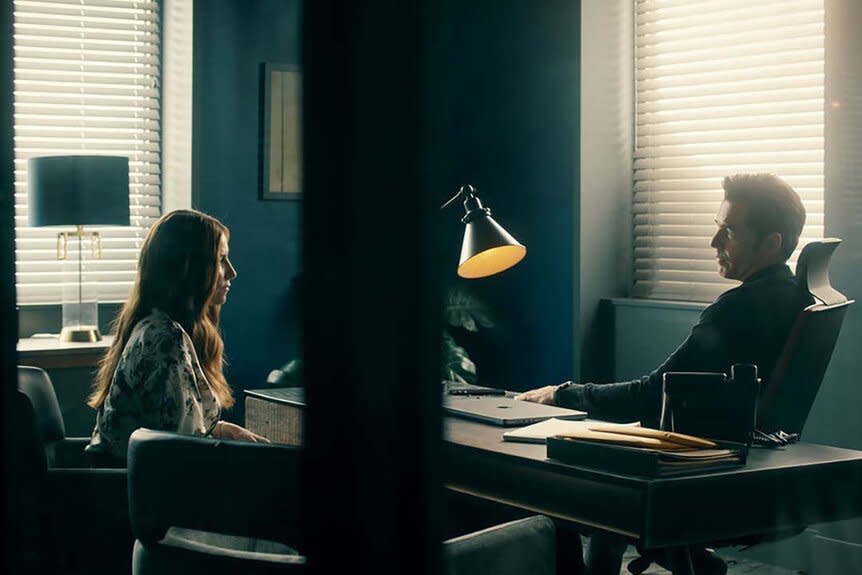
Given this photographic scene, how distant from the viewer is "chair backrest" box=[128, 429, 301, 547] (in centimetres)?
177

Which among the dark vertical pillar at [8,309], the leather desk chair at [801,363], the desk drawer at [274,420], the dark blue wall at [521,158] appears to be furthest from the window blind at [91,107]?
the dark vertical pillar at [8,309]

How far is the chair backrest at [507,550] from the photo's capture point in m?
1.65

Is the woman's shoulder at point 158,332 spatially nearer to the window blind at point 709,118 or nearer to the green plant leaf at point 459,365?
the green plant leaf at point 459,365

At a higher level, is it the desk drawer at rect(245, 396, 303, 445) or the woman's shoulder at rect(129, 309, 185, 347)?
the woman's shoulder at rect(129, 309, 185, 347)

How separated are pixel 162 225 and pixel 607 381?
247 centimetres

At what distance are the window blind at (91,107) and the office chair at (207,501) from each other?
264cm

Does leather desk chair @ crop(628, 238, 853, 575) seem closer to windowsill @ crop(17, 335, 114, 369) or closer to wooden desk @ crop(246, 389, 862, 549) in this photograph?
wooden desk @ crop(246, 389, 862, 549)

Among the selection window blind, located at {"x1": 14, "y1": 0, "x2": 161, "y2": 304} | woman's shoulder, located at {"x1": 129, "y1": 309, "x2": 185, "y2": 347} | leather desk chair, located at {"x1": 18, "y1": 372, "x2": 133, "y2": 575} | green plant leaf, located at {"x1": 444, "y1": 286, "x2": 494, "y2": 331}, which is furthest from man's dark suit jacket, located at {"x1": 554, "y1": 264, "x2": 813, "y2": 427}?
window blind, located at {"x1": 14, "y1": 0, "x2": 161, "y2": 304}

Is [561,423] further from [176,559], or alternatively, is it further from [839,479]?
[176,559]

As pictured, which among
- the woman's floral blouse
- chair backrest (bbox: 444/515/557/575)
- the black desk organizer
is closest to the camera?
chair backrest (bbox: 444/515/557/575)

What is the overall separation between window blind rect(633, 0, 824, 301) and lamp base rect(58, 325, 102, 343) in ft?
7.12

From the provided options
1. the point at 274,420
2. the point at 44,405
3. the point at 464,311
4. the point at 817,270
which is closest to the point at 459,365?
the point at 464,311

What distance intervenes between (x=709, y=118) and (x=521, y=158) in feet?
2.62

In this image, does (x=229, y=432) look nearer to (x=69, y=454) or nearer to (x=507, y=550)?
(x=69, y=454)
